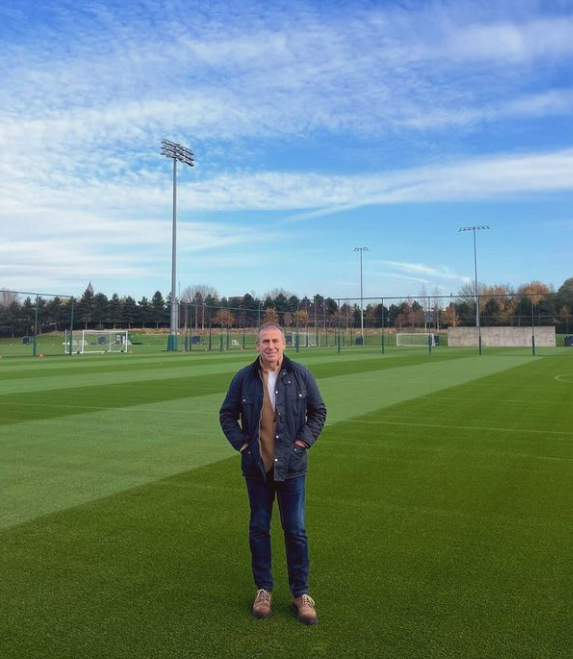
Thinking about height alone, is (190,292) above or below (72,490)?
above

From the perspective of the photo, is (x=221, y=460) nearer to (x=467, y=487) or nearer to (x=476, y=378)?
(x=467, y=487)

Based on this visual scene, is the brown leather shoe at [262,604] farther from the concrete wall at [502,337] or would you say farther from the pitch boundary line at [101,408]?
the concrete wall at [502,337]

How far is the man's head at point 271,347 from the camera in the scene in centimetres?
365

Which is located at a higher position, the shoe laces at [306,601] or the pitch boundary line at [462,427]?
the shoe laces at [306,601]

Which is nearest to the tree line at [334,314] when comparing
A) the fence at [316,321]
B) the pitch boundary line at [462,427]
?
the fence at [316,321]

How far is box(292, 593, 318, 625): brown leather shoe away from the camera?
339cm

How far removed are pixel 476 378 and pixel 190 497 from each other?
1522cm

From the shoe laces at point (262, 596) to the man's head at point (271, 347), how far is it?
131 cm

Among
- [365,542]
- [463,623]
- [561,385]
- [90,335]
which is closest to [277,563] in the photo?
[365,542]

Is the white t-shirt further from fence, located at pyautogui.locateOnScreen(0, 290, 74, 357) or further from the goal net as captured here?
the goal net

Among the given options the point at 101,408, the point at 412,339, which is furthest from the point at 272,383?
the point at 412,339

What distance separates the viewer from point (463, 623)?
3.37 m

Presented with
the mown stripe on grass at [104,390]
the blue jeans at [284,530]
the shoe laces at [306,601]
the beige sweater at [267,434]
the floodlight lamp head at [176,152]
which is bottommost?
the mown stripe on grass at [104,390]

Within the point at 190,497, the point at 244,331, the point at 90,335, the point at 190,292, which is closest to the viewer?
the point at 190,497
